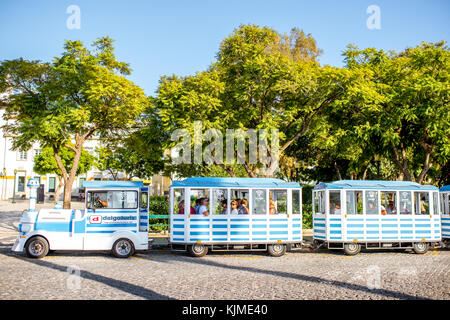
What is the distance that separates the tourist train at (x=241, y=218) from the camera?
44.9ft

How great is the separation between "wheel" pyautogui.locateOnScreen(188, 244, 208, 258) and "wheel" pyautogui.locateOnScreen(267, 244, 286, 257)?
234cm

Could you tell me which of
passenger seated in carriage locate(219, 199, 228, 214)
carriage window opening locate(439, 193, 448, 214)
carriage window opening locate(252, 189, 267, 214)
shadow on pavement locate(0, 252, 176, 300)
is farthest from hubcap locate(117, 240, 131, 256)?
carriage window opening locate(439, 193, 448, 214)

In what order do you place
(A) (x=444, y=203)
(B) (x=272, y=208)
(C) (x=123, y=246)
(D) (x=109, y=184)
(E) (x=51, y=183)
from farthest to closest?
(E) (x=51, y=183) < (A) (x=444, y=203) < (B) (x=272, y=208) < (D) (x=109, y=184) < (C) (x=123, y=246)

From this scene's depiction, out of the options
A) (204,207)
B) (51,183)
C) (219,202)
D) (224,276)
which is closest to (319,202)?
(219,202)

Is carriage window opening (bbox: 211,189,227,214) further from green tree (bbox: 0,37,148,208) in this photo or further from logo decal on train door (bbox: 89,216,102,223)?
green tree (bbox: 0,37,148,208)

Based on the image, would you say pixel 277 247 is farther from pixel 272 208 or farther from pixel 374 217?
pixel 374 217

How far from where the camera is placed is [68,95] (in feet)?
60.8

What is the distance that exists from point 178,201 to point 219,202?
146cm

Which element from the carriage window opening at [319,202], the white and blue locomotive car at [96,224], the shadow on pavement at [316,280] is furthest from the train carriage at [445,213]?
the white and blue locomotive car at [96,224]

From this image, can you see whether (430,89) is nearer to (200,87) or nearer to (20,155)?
(200,87)

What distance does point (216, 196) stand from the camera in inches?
566

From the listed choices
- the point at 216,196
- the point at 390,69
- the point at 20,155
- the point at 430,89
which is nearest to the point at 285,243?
the point at 216,196

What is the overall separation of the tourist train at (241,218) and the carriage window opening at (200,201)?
0.12ft

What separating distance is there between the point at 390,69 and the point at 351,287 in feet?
47.6
